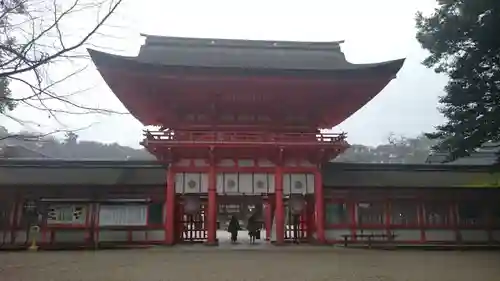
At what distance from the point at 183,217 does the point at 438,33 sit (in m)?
13.9

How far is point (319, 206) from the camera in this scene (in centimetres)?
2020

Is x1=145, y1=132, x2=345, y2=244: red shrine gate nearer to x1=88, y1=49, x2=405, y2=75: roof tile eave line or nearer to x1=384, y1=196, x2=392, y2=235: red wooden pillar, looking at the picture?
x1=88, y1=49, x2=405, y2=75: roof tile eave line

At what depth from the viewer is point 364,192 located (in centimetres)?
2188

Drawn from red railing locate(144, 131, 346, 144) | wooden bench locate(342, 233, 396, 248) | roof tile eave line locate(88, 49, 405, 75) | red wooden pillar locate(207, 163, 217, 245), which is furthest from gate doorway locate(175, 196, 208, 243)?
wooden bench locate(342, 233, 396, 248)

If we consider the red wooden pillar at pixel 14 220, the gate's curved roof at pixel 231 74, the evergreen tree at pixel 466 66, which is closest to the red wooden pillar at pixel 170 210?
the gate's curved roof at pixel 231 74

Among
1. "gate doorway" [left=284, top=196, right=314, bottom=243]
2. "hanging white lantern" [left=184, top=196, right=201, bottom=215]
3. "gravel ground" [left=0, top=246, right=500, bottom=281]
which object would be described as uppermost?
"hanging white lantern" [left=184, top=196, right=201, bottom=215]

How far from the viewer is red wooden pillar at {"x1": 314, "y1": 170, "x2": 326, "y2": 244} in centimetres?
2016

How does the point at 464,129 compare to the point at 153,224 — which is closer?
the point at 464,129

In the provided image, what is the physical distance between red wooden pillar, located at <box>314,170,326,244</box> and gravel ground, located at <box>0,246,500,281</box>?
9.42ft

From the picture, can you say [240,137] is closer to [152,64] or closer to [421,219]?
[152,64]

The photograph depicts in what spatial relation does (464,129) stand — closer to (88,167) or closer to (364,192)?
(364,192)

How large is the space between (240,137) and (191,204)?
156 inches

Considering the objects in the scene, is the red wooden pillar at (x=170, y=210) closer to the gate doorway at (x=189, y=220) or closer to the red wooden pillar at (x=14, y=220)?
the gate doorway at (x=189, y=220)

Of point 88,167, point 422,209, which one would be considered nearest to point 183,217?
point 88,167
